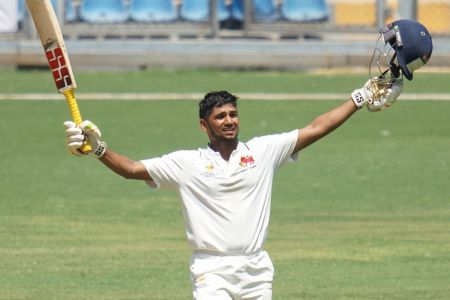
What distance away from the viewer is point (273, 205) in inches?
603

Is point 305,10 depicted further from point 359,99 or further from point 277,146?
point 277,146

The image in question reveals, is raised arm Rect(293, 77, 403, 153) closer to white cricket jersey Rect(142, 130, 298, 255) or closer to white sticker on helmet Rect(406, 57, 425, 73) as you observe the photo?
white sticker on helmet Rect(406, 57, 425, 73)

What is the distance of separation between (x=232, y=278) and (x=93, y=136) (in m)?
1.12

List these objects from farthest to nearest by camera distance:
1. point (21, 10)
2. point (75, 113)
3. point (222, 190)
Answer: point (21, 10) → point (75, 113) → point (222, 190)

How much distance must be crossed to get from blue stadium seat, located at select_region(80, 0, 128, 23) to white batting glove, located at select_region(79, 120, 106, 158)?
18292 mm

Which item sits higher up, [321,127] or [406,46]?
[406,46]

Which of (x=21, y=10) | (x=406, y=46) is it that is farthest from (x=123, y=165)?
(x=21, y=10)

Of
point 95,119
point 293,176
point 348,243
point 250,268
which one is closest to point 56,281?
point 348,243

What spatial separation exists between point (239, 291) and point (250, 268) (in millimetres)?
150

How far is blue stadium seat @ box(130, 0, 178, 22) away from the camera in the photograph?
25.8 metres

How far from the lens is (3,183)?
16484 millimetres

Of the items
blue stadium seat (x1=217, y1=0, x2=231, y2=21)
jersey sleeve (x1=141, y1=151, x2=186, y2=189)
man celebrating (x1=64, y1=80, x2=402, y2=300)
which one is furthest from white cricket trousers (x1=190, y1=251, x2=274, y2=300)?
blue stadium seat (x1=217, y1=0, x2=231, y2=21)

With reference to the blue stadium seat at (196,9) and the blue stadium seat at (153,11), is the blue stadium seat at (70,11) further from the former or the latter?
the blue stadium seat at (196,9)

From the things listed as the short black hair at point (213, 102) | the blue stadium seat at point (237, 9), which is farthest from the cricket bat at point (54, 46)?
the blue stadium seat at point (237, 9)
